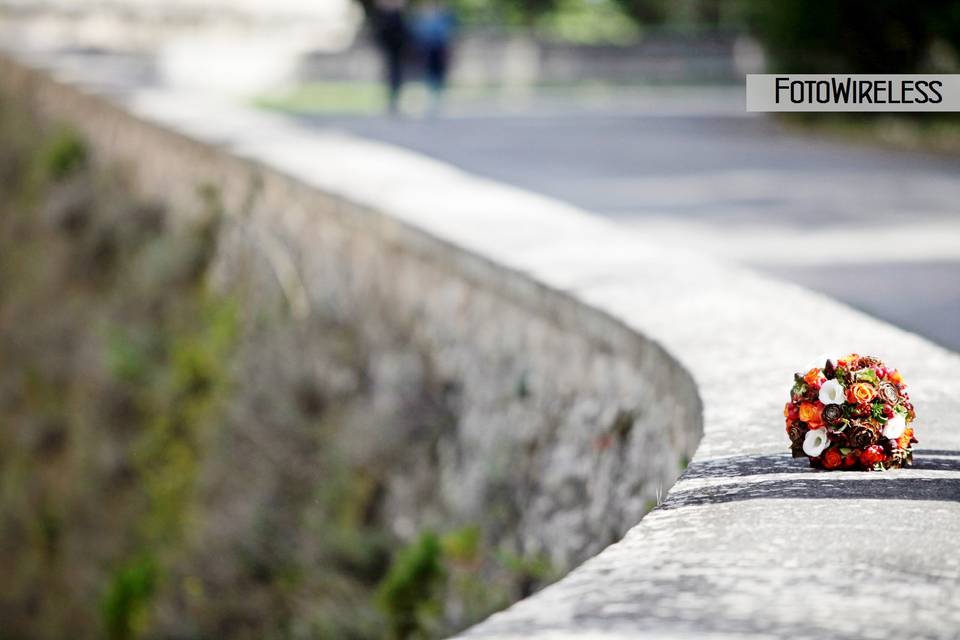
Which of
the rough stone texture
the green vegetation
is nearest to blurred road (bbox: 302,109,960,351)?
the rough stone texture

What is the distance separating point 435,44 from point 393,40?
3.66 ft

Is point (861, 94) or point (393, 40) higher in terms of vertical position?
point (393, 40)

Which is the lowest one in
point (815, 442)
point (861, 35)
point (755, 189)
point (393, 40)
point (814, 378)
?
point (815, 442)

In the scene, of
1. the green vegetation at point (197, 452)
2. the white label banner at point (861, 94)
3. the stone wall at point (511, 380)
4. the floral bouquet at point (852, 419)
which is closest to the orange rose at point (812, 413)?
the floral bouquet at point (852, 419)

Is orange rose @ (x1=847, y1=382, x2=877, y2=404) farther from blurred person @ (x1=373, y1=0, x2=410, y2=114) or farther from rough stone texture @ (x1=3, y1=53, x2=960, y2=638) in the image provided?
blurred person @ (x1=373, y1=0, x2=410, y2=114)

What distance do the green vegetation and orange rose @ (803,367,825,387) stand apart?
1651mm

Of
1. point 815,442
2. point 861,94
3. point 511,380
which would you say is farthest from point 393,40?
point 815,442

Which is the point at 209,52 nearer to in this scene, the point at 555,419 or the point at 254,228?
the point at 254,228

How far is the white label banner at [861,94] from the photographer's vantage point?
4.10 metres

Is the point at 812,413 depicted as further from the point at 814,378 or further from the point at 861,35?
the point at 861,35

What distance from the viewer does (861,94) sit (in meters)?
4.19

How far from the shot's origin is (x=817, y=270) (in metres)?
6.80

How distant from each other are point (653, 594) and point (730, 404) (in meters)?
1.43

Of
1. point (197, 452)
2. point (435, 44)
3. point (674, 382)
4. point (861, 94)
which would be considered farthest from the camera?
point (435, 44)
